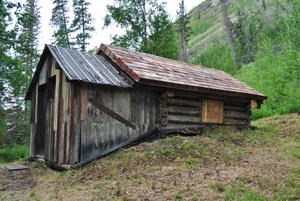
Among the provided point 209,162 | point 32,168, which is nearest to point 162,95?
point 209,162

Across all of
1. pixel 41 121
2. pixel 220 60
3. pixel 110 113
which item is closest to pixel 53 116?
pixel 41 121

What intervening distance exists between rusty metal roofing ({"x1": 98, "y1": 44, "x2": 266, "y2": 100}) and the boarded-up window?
2.07 ft

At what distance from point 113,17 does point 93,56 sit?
33.6 feet

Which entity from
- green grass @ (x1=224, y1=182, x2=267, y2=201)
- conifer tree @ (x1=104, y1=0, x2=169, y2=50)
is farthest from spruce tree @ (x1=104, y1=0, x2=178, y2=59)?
green grass @ (x1=224, y1=182, x2=267, y2=201)

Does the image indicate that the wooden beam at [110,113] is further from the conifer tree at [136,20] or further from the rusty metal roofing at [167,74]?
the conifer tree at [136,20]

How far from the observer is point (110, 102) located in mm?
10188

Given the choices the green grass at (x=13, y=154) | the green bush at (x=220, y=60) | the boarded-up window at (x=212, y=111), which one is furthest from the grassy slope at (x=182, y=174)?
the green bush at (x=220, y=60)

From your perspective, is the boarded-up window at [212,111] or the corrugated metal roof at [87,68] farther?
the boarded-up window at [212,111]

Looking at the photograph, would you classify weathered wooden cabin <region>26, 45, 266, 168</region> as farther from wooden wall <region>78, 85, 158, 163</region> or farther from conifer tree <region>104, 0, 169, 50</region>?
conifer tree <region>104, 0, 169, 50</region>

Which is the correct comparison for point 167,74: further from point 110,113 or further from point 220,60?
point 220,60

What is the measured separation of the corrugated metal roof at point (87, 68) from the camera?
9625mm

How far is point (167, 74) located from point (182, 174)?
5.26m

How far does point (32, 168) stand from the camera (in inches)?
433

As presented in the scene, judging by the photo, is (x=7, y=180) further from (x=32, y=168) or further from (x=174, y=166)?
(x=174, y=166)
